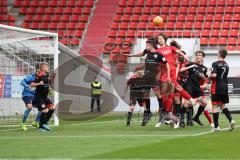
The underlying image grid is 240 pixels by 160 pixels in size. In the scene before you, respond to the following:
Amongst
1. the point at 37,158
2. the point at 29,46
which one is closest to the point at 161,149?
the point at 37,158

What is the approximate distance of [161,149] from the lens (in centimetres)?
1128

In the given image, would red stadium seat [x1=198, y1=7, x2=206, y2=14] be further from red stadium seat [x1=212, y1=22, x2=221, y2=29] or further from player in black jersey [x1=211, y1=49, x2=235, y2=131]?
player in black jersey [x1=211, y1=49, x2=235, y2=131]

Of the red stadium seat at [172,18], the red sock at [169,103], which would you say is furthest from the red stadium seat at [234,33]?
the red sock at [169,103]

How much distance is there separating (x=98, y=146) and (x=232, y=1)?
26.9m

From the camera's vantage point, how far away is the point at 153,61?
17.0 metres

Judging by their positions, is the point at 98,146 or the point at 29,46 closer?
the point at 98,146

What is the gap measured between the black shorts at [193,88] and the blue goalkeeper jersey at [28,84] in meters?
3.79

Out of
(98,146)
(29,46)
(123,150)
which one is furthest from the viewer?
(29,46)

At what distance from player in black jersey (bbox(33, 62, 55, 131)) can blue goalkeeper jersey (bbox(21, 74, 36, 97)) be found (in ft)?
1.14

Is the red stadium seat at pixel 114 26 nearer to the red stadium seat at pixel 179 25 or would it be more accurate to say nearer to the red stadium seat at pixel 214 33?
the red stadium seat at pixel 179 25

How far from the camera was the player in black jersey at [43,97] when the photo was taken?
57.6 ft

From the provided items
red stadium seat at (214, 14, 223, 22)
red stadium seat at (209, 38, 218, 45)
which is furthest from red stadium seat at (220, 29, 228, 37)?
red stadium seat at (214, 14, 223, 22)

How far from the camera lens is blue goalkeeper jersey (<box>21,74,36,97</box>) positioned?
59.8 ft

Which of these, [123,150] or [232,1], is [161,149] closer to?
[123,150]
